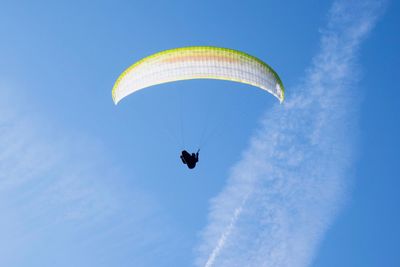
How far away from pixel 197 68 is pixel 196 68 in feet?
0.22

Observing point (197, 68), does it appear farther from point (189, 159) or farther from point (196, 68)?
point (189, 159)

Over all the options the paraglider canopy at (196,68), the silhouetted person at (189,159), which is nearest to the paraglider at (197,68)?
the paraglider canopy at (196,68)

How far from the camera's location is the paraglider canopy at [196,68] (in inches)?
1652

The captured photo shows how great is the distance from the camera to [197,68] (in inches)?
1678

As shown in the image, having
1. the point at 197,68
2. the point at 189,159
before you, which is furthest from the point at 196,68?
the point at 189,159

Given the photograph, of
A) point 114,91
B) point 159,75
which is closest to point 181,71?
point 159,75

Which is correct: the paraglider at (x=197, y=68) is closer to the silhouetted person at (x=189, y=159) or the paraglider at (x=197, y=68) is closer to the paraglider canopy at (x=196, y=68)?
the paraglider canopy at (x=196, y=68)

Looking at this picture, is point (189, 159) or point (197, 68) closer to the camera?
point (197, 68)

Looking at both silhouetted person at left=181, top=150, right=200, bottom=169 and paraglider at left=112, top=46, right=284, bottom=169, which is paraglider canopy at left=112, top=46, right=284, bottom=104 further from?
silhouetted person at left=181, top=150, right=200, bottom=169

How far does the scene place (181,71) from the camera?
4262 cm

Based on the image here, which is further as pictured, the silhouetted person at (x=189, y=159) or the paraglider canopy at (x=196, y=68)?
the silhouetted person at (x=189, y=159)

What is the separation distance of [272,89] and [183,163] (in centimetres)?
818

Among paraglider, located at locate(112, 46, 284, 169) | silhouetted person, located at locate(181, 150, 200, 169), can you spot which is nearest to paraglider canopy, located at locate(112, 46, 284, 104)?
paraglider, located at locate(112, 46, 284, 169)

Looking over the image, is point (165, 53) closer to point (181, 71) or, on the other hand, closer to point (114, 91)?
point (181, 71)
